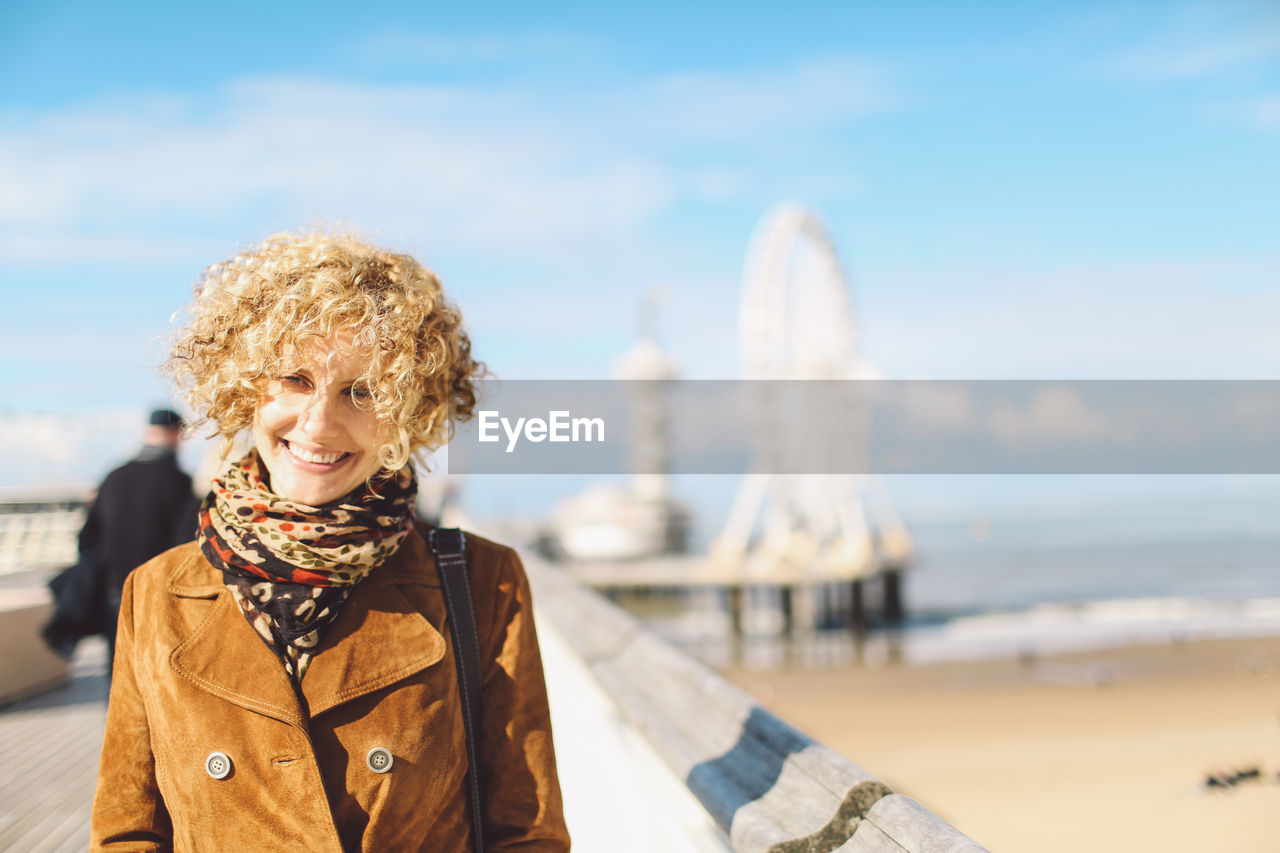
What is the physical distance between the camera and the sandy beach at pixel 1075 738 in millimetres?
10914

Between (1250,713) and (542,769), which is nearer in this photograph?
(542,769)

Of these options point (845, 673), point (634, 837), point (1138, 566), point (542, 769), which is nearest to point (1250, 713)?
point (845, 673)

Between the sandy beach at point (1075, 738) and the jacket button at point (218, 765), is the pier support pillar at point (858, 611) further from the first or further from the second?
the jacket button at point (218, 765)

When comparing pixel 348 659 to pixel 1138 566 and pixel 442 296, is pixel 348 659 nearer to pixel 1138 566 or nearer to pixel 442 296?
pixel 442 296

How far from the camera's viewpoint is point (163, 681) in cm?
139

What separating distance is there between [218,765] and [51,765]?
3966 mm

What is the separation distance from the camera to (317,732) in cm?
141

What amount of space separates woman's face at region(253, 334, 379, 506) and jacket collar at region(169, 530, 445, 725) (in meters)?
0.17

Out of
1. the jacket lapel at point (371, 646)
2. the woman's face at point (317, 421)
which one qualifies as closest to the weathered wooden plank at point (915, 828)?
the jacket lapel at point (371, 646)

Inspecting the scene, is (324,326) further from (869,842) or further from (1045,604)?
(1045,604)

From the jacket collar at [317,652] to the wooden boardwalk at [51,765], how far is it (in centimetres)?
269

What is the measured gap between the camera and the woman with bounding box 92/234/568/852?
4.53 ft

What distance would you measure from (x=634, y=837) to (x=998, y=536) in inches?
3144

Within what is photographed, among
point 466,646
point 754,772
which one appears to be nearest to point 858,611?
point 754,772
